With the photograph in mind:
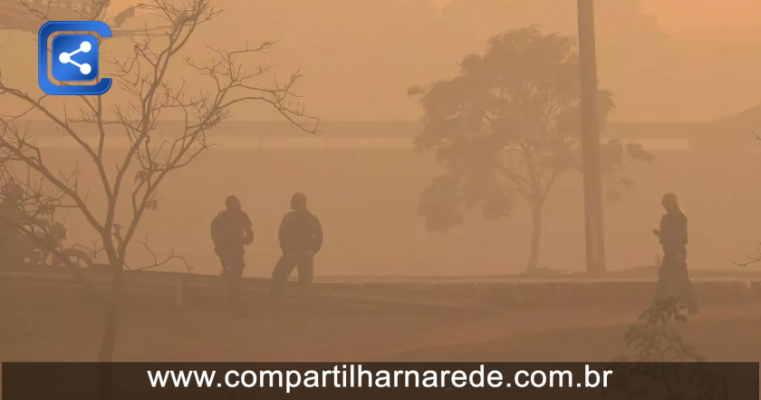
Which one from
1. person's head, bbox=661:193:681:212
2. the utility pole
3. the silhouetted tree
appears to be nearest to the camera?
person's head, bbox=661:193:681:212

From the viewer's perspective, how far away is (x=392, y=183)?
73500 mm

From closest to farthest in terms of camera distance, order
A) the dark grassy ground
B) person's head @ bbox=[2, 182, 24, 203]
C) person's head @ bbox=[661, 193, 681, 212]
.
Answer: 1. the dark grassy ground
2. person's head @ bbox=[661, 193, 681, 212]
3. person's head @ bbox=[2, 182, 24, 203]

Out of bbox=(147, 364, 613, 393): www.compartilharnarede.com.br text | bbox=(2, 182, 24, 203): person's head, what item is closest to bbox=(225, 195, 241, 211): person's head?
bbox=(2, 182, 24, 203): person's head

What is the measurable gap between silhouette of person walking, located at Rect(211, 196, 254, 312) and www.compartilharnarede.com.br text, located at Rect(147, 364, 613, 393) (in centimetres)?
436

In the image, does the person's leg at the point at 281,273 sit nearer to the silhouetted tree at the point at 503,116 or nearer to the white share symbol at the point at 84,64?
the white share symbol at the point at 84,64

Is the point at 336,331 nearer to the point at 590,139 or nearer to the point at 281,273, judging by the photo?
the point at 281,273

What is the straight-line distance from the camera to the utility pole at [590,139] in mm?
23938

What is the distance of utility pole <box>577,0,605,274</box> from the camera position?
78.5 ft

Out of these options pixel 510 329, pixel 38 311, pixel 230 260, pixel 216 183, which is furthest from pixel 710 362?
pixel 216 183

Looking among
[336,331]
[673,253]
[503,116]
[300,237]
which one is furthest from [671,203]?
[503,116]

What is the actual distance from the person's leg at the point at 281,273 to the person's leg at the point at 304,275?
151mm

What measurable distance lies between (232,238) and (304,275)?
1.17m

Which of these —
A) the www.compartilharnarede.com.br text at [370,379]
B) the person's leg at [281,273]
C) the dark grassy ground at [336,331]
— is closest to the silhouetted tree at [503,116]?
the dark grassy ground at [336,331]

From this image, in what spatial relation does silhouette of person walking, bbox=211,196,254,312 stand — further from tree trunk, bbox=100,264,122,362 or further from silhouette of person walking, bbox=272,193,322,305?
tree trunk, bbox=100,264,122,362
